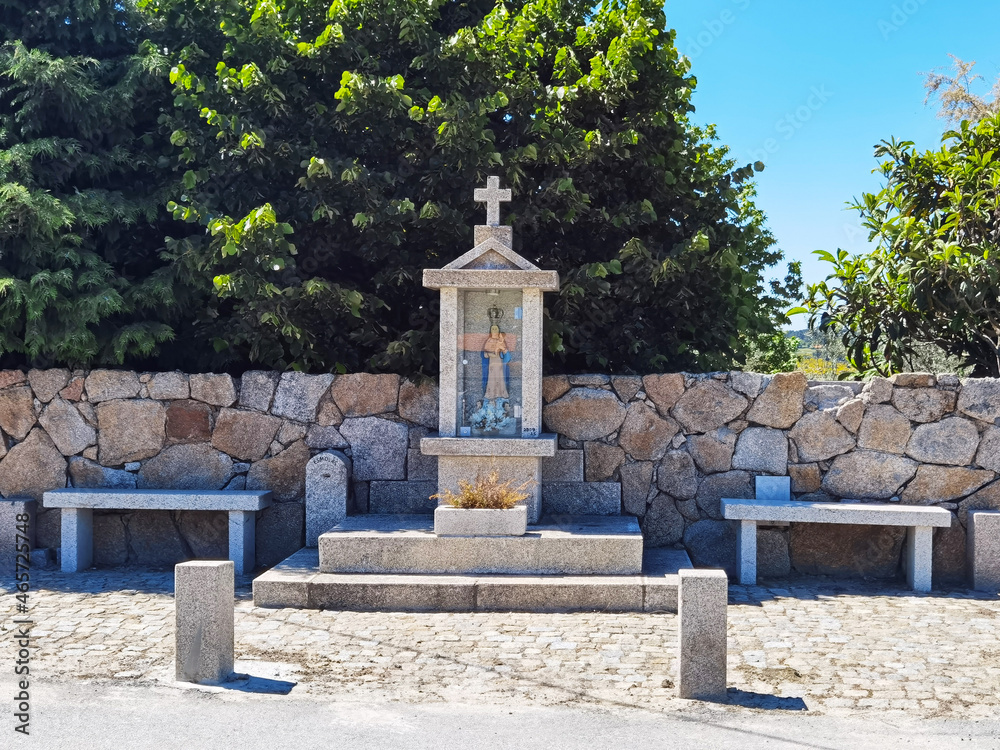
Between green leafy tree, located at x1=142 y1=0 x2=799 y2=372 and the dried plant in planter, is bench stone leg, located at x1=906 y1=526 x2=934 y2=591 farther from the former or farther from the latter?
the dried plant in planter

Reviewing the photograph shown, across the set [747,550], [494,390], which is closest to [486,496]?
[494,390]

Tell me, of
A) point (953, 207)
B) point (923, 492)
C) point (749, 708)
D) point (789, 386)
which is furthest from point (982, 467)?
point (749, 708)

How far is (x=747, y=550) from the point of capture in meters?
7.79

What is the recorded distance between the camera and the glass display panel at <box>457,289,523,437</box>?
8.08m

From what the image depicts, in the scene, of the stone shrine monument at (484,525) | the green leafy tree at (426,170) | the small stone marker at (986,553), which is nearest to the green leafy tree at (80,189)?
the green leafy tree at (426,170)

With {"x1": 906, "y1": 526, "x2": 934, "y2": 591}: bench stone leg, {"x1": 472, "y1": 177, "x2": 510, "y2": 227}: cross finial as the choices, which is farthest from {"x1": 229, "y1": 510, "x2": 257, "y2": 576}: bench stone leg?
{"x1": 906, "y1": 526, "x2": 934, "y2": 591}: bench stone leg

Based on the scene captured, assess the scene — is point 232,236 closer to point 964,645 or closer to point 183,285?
point 183,285

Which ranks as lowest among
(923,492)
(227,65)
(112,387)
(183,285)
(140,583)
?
(140,583)

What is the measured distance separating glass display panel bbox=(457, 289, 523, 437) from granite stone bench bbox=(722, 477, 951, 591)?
212 centimetres

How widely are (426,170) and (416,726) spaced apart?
233 inches

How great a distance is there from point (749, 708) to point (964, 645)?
2088 mm

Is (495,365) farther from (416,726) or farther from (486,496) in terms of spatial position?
(416,726)

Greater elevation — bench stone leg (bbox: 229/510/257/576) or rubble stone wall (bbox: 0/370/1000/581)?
rubble stone wall (bbox: 0/370/1000/581)

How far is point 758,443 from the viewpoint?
8.34 metres
